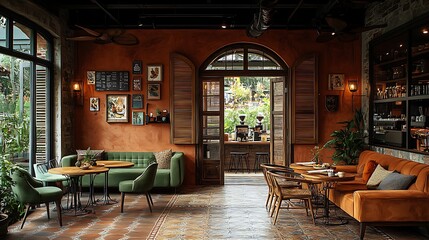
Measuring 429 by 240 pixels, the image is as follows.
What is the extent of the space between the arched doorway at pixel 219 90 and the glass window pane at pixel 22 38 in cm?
368

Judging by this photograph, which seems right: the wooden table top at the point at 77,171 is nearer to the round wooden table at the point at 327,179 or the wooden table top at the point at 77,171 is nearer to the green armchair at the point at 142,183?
the green armchair at the point at 142,183

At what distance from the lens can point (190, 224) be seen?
6445 millimetres

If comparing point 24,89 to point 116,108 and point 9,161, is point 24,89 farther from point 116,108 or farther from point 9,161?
point 116,108

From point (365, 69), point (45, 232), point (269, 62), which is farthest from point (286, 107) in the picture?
point (45, 232)

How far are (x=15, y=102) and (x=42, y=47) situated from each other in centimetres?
153

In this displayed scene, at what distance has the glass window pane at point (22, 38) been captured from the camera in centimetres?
723

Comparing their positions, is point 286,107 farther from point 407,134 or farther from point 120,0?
point 120,0

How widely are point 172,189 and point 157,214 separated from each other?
206cm

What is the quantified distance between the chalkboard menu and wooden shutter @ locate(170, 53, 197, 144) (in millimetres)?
1041

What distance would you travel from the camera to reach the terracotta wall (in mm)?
9773

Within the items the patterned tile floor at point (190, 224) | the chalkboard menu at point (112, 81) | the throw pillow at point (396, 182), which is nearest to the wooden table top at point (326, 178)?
the throw pillow at point (396, 182)

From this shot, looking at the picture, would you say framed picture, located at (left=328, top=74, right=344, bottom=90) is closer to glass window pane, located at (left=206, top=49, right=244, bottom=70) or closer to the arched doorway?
the arched doorway

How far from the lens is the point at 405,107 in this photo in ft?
24.0

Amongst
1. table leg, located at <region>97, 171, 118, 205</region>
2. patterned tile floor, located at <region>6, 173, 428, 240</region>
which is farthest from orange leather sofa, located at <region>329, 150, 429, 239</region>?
table leg, located at <region>97, 171, 118, 205</region>
